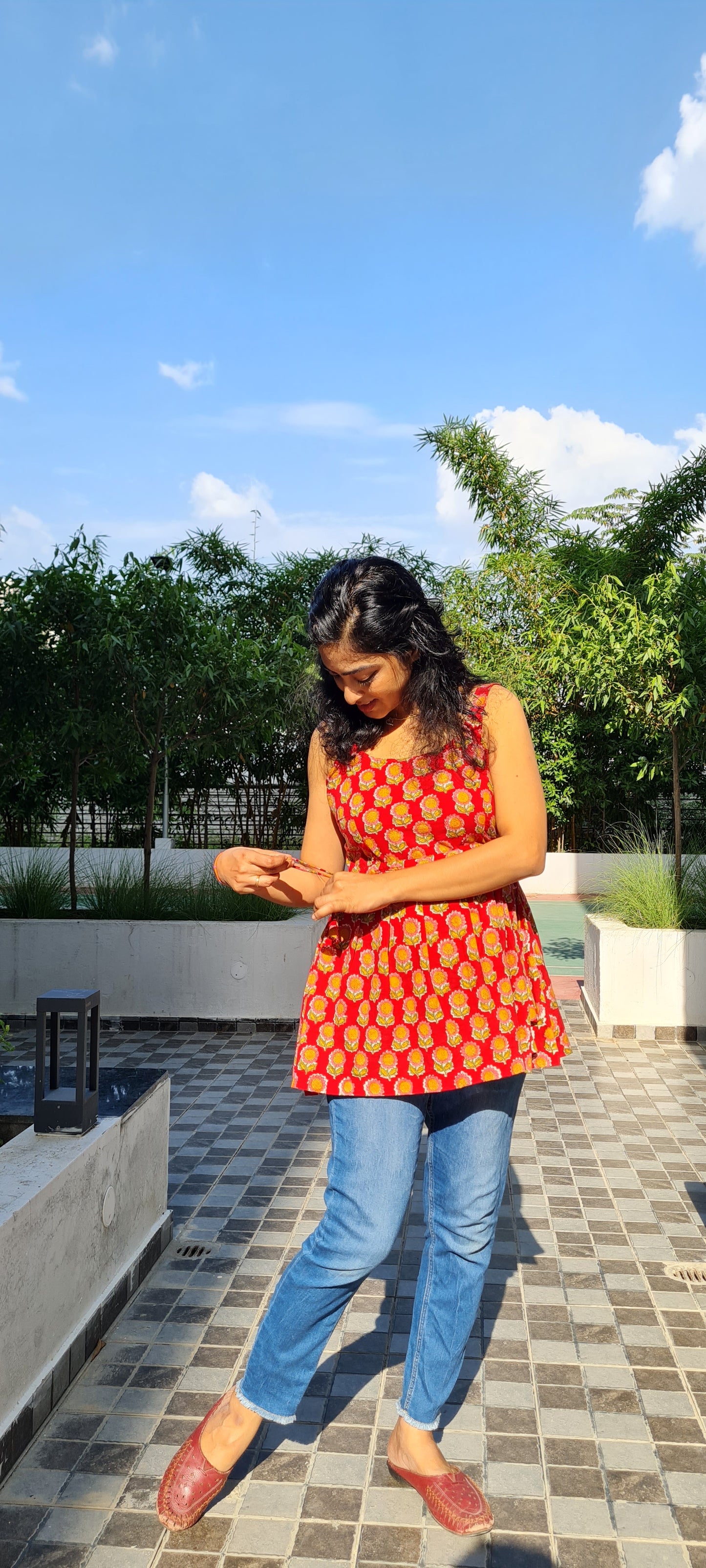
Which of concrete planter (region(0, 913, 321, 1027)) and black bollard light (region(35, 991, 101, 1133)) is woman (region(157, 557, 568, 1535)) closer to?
black bollard light (region(35, 991, 101, 1133))

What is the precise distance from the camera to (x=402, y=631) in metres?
1.77

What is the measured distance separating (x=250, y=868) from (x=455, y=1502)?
1139 millimetres

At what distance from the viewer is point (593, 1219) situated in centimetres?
339

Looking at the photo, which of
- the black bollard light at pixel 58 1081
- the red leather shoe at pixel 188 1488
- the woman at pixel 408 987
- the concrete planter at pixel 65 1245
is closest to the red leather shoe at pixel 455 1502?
the woman at pixel 408 987

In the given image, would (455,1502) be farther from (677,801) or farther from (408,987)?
(677,801)

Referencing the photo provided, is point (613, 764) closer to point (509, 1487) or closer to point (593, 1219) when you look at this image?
point (593, 1219)

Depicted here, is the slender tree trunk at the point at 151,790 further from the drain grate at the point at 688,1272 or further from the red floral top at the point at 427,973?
the red floral top at the point at 427,973

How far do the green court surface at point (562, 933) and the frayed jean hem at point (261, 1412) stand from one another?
5816mm

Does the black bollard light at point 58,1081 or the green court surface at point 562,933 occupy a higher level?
the black bollard light at point 58,1081

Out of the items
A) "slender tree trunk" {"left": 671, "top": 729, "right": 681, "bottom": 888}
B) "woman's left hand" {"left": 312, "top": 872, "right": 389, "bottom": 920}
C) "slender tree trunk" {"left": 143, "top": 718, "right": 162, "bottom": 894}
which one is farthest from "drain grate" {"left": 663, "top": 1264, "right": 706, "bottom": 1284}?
"slender tree trunk" {"left": 143, "top": 718, "right": 162, "bottom": 894}

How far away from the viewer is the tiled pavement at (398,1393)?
188 cm

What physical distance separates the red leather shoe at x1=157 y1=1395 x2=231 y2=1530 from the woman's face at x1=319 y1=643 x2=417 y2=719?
1.22m

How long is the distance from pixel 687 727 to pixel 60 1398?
553cm

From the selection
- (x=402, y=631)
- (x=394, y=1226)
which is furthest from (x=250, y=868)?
(x=394, y=1226)
